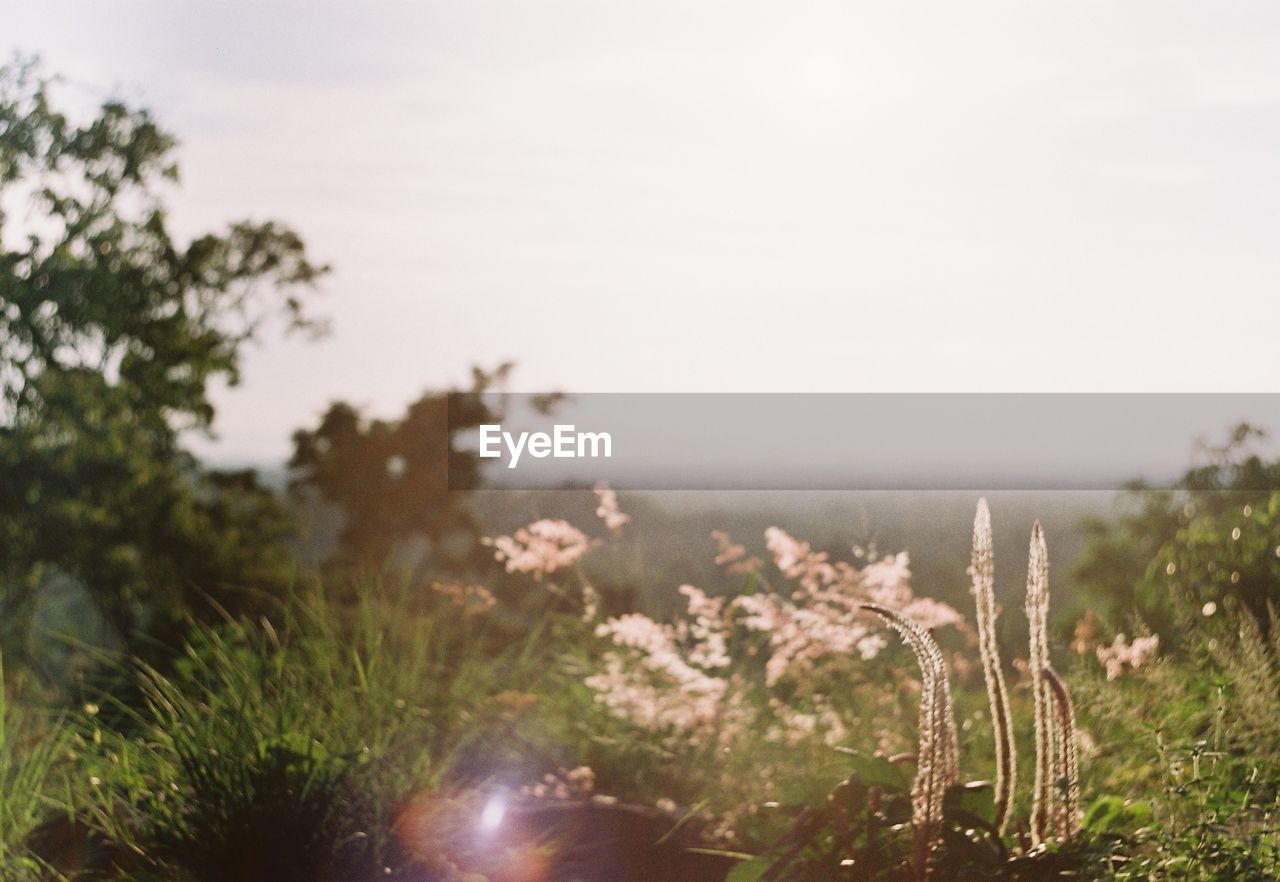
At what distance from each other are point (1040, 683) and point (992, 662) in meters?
0.14

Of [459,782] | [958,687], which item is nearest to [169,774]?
[459,782]

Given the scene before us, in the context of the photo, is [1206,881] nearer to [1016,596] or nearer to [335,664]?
[1016,596]

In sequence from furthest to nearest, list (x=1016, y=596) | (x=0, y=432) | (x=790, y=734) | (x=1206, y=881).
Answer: (x=0, y=432)
(x=1016, y=596)
(x=790, y=734)
(x=1206, y=881)

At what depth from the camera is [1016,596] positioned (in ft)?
14.6

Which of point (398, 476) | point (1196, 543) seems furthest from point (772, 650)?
point (398, 476)

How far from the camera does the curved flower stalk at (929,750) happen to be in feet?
10.8

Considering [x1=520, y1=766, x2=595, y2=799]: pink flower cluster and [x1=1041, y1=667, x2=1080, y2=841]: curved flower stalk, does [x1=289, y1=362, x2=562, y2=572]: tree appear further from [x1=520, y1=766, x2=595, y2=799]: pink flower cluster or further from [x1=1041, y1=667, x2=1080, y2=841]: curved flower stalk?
[x1=1041, y1=667, x2=1080, y2=841]: curved flower stalk

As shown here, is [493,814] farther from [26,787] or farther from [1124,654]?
[1124,654]

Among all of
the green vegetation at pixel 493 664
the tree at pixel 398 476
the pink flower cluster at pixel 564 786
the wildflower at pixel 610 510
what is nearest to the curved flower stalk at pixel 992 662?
the green vegetation at pixel 493 664

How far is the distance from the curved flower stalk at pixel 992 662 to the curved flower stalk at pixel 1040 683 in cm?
9

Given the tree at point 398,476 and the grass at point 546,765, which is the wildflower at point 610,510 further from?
the tree at point 398,476

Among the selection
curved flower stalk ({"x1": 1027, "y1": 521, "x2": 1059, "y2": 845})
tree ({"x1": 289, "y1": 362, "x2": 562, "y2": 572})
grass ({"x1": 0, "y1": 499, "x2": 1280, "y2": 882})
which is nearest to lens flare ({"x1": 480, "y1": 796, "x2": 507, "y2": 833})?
grass ({"x1": 0, "y1": 499, "x2": 1280, "y2": 882})

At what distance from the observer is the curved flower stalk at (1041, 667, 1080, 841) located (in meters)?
3.41

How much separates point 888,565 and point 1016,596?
551mm
